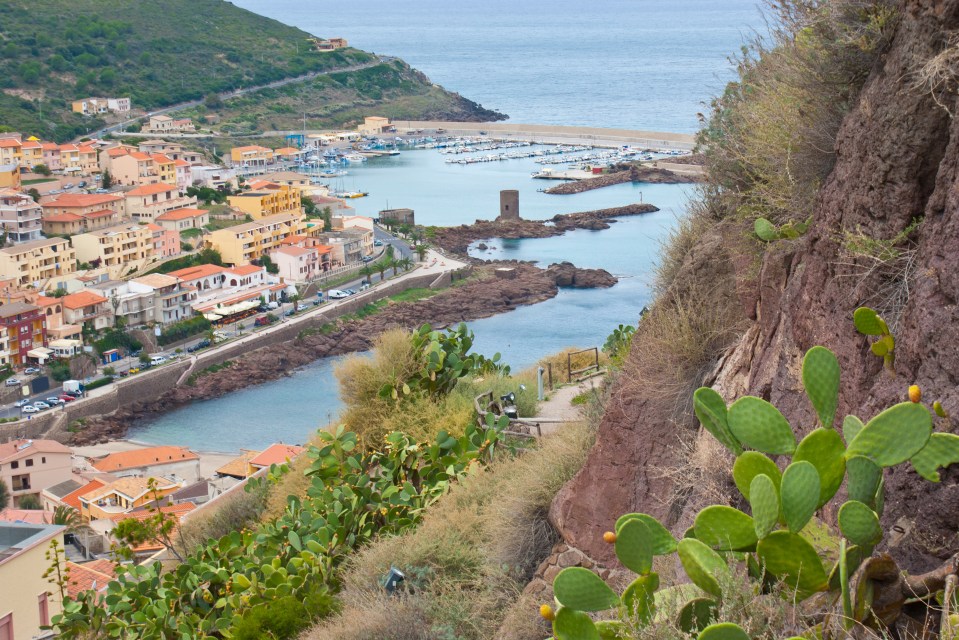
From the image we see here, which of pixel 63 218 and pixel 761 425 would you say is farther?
pixel 63 218

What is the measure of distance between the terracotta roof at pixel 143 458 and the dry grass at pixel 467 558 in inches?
617

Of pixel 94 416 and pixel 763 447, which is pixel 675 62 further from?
pixel 763 447

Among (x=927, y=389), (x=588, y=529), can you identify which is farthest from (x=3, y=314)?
(x=927, y=389)

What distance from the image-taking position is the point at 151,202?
3822cm

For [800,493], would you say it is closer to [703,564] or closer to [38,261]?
[703,564]

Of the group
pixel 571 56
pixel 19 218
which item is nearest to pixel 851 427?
pixel 19 218

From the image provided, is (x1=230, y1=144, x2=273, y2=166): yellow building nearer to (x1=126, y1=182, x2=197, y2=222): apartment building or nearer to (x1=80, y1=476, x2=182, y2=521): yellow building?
(x1=126, y1=182, x2=197, y2=222): apartment building

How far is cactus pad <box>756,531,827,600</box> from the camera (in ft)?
6.62

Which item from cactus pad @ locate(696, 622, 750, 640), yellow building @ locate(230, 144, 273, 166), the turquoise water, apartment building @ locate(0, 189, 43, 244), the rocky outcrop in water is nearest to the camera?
cactus pad @ locate(696, 622, 750, 640)

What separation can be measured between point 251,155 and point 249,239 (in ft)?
68.3

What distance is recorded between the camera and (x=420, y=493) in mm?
5723

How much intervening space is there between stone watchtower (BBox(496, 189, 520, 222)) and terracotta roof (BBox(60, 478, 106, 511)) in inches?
1041

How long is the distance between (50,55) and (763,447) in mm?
67219

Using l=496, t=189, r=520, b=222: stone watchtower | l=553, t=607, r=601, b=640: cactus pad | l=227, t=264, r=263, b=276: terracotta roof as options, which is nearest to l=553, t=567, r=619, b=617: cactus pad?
l=553, t=607, r=601, b=640: cactus pad
